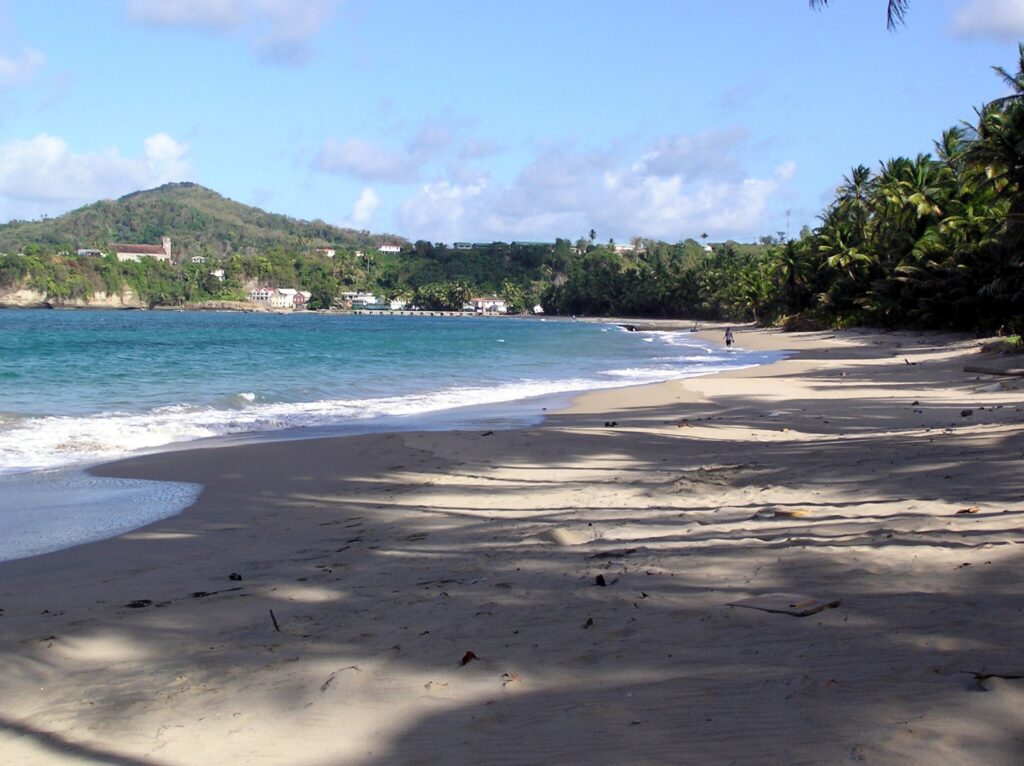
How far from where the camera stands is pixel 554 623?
189 inches

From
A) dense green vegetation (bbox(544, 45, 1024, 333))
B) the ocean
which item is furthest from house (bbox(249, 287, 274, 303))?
the ocean

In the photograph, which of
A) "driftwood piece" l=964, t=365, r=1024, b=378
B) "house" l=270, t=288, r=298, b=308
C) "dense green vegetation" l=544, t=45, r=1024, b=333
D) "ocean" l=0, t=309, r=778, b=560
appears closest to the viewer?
"ocean" l=0, t=309, r=778, b=560

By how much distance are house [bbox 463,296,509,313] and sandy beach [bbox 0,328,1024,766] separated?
566 ft

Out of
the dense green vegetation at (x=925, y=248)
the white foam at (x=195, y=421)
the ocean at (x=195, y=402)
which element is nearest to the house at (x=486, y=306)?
the dense green vegetation at (x=925, y=248)

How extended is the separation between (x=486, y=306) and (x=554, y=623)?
590 ft

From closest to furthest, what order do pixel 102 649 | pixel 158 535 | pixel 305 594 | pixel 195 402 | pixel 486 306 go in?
1. pixel 102 649
2. pixel 305 594
3. pixel 158 535
4. pixel 195 402
5. pixel 486 306

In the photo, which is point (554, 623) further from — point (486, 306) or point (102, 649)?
point (486, 306)

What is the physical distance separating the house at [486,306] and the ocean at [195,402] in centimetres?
13849

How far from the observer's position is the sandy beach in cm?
352

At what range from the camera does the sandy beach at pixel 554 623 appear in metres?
3.52

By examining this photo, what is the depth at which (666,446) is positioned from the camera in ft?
39.6

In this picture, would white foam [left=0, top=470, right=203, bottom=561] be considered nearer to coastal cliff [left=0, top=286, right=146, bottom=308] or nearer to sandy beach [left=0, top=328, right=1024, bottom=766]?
sandy beach [left=0, top=328, right=1024, bottom=766]

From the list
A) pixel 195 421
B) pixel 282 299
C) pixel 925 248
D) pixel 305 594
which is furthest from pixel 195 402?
pixel 282 299

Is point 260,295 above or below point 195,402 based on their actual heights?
above
